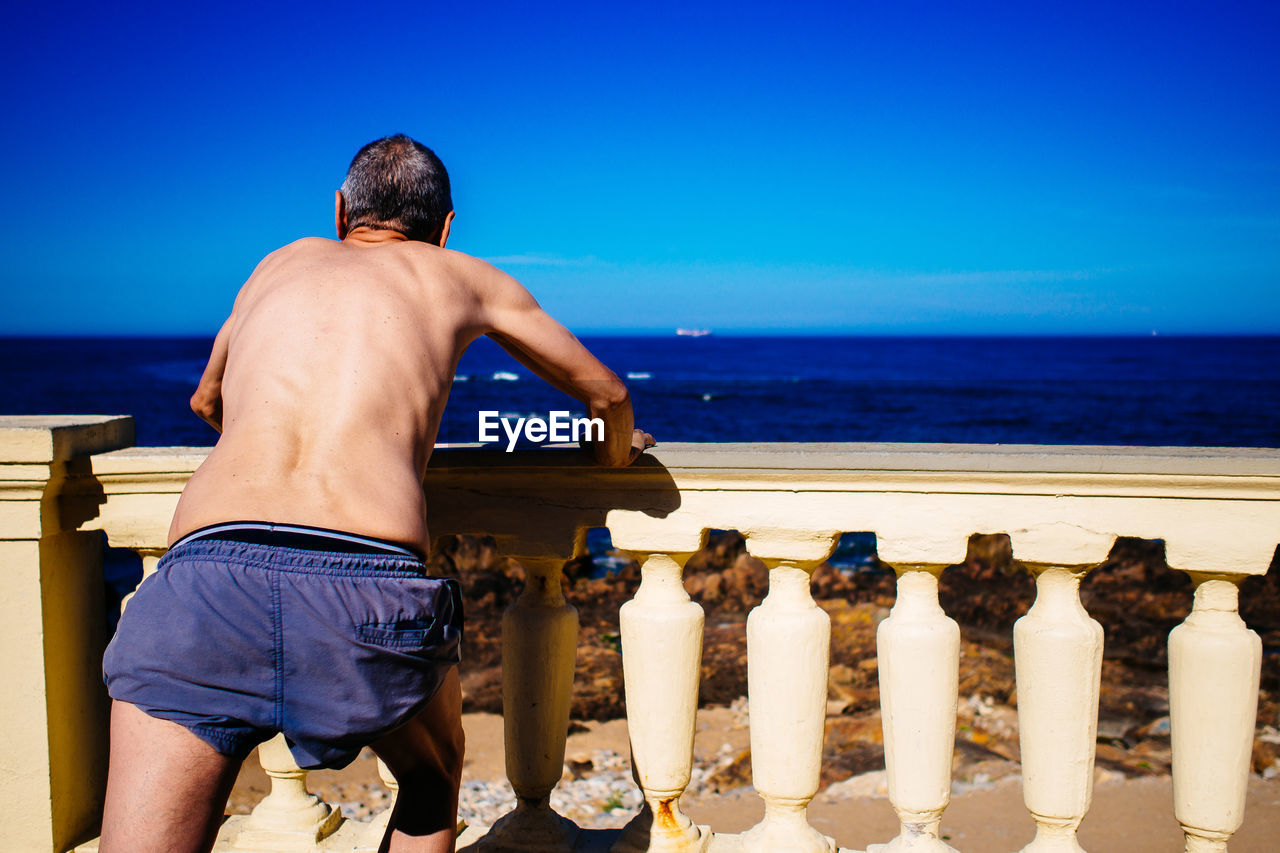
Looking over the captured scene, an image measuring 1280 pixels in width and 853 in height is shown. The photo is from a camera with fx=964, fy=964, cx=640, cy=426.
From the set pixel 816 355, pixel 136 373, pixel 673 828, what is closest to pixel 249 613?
pixel 673 828

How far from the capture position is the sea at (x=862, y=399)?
33.1m

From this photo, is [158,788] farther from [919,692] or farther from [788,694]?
[919,692]

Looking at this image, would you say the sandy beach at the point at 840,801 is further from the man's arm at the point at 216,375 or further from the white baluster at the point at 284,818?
the man's arm at the point at 216,375

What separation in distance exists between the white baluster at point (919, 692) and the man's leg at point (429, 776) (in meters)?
0.88

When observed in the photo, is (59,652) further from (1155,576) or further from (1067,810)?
(1155,576)

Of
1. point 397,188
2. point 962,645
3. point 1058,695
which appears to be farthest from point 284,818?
point 962,645

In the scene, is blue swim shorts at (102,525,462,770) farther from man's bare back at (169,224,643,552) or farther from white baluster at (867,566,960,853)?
white baluster at (867,566,960,853)

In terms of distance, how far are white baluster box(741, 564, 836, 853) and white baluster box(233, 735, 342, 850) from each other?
108cm

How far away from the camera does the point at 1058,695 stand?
1.95 meters

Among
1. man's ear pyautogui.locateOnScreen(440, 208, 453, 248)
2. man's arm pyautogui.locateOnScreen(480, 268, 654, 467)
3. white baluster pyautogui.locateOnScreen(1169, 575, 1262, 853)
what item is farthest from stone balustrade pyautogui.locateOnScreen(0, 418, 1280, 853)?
man's ear pyautogui.locateOnScreen(440, 208, 453, 248)

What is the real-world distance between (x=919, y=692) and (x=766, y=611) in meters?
0.35

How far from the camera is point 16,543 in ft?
7.04

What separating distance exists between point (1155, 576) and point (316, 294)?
1017 cm

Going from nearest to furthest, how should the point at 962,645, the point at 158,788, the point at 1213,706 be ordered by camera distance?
the point at 158,788
the point at 1213,706
the point at 962,645
